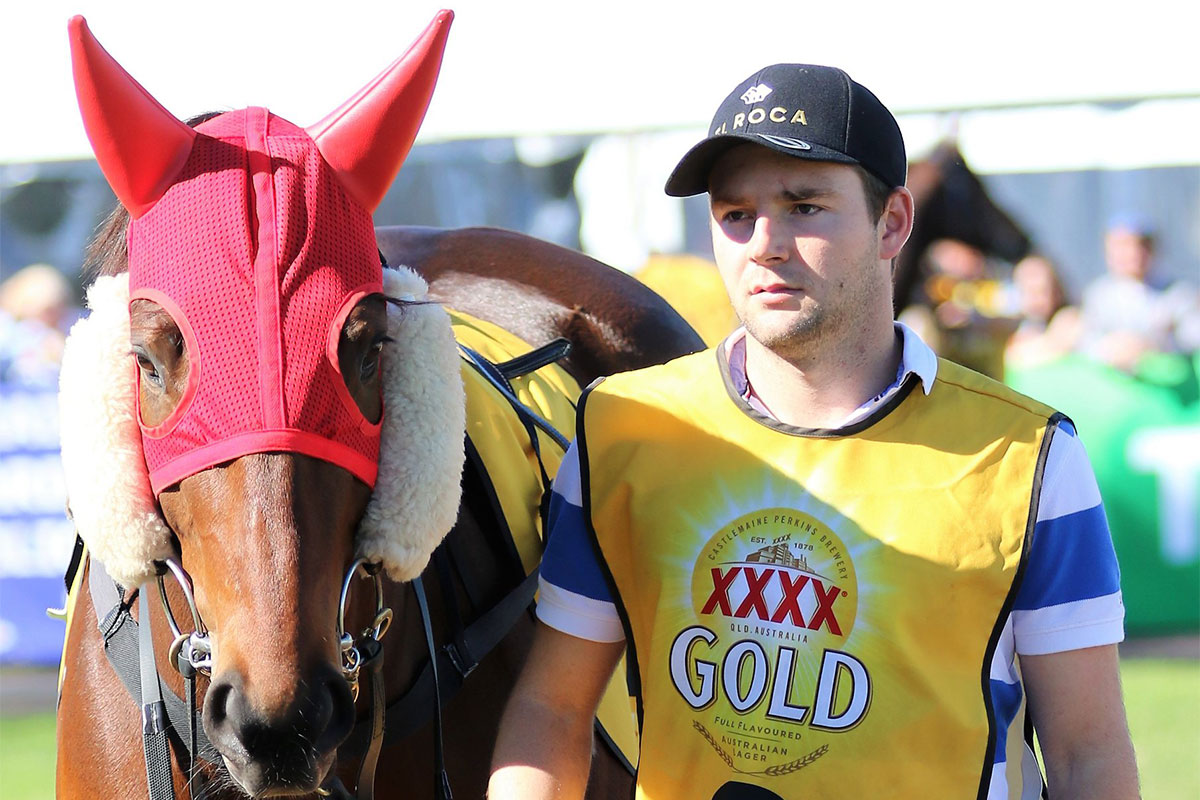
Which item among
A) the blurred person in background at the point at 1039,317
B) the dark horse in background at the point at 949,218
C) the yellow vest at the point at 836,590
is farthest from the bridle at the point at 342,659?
the blurred person in background at the point at 1039,317

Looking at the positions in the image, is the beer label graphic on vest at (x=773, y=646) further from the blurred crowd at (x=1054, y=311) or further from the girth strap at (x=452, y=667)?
the blurred crowd at (x=1054, y=311)

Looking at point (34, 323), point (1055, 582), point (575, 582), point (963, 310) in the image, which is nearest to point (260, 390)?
point (575, 582)

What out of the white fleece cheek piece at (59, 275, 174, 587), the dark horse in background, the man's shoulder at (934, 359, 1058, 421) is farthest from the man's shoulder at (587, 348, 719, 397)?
the dark horse in background

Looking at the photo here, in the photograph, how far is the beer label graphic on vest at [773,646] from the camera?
1.91m

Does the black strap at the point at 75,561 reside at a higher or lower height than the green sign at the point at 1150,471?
higher

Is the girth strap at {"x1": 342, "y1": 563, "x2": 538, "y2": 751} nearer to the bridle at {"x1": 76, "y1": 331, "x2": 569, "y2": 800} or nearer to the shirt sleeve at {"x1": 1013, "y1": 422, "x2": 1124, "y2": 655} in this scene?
the bridle at {"x1": 76, "y1": 331, "x2": 569, "y2": 800}

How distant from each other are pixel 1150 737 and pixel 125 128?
5689 mm

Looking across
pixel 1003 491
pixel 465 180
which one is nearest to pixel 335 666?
pixel 1003 491

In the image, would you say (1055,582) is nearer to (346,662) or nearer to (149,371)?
(346,662)

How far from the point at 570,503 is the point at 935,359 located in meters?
0.60

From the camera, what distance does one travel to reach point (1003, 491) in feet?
6.24

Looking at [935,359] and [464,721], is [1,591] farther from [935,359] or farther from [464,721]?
[935,359]

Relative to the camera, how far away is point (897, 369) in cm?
206

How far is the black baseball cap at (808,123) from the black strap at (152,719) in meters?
1.09
